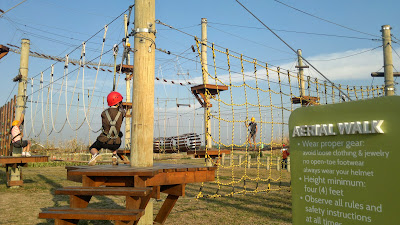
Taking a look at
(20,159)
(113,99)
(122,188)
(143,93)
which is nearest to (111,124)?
(113,99)

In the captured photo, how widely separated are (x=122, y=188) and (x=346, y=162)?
2.32 m

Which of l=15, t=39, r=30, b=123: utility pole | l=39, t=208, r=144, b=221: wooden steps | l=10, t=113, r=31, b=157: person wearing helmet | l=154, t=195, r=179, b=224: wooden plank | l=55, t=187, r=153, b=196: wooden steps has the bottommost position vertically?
l=154, t=195, r=179, b=224: wooden plank

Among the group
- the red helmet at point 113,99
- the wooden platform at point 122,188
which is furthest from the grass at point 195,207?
the red helmet at point 113,99

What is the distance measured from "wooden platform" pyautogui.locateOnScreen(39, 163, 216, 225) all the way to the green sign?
1633mm

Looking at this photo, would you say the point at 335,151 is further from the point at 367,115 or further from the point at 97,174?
the point at 97,174

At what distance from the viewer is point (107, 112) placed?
18.4 feet

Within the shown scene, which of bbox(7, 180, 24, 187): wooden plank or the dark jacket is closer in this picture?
the dark jacket

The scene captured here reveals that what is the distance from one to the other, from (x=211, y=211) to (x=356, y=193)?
5880 mm

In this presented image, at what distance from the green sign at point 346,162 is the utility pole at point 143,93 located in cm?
239

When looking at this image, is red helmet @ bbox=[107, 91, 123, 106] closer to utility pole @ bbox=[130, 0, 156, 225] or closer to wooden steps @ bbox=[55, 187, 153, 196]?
utility pole @ bbox=[130, 0, 156, 225]

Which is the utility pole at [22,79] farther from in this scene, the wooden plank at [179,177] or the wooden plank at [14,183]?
the wooden plank at [179,177]

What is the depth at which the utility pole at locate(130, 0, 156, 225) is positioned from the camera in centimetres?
483

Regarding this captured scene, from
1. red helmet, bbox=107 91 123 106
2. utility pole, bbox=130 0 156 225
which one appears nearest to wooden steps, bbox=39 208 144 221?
utility pole, bbox=130 0 156 225

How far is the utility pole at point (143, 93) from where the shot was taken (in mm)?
4832
